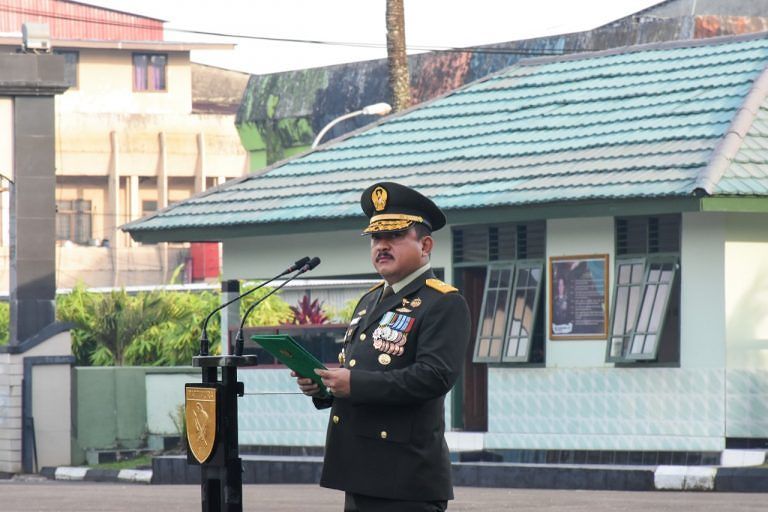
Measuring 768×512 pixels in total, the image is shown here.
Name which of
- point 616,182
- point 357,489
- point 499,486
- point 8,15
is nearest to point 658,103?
point 616,182

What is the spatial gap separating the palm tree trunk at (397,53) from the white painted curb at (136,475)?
10319 mm

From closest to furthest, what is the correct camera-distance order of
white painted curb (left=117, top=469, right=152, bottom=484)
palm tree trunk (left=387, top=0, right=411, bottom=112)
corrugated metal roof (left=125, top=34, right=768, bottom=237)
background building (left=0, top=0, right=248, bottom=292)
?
corrugated metal roof (left=125, top=34, right=768, bottom=237)
white painted curb (left=117, top=469, right=152, bottom=484)
palm tree trunk (left=387, top=0, right=411, bottom=112)
background building (left=0, top=0, right=248, bottom=292)

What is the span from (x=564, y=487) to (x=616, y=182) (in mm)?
3202

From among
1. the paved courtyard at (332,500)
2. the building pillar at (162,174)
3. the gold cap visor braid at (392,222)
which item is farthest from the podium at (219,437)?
the building pillar at (162,174)

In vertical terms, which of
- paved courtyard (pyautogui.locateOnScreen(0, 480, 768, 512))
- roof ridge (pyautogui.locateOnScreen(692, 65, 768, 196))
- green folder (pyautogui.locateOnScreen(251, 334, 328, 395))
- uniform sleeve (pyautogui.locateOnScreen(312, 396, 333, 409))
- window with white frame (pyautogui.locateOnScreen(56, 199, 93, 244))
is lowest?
paved courtyard (pyautogui.locateOnScreen(0, 480, 768, 512))

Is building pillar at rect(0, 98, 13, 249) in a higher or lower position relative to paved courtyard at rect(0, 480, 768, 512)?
higher

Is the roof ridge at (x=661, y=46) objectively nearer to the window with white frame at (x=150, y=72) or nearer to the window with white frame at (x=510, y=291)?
the window with white frame at (x=510, y=291)

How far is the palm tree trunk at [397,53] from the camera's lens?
97.2 feet

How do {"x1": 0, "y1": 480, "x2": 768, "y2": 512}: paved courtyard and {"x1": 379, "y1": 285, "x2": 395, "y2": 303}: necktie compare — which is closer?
{"x1": 379, "y1": 285, "x2": 395, "y2": 303}: necktie

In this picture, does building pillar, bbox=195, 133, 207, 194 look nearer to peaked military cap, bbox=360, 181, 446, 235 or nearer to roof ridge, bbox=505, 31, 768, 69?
roof ridge, bbox=505, 31, 768, 69

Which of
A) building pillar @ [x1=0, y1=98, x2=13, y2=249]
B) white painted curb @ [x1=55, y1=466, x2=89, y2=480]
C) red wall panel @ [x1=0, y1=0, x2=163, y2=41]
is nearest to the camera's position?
white painted curb @ [x1=55, y1=466, x2=89, y2=480]

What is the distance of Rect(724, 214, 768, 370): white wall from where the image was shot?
17.6 meters

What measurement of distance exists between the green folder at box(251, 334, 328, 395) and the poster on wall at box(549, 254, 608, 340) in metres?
11.8

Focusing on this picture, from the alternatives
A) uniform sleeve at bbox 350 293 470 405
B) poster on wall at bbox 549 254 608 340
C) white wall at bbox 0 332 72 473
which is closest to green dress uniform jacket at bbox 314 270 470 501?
uniform sleeve at bbox 350 293 470 405
